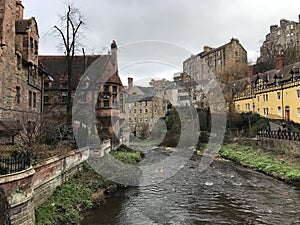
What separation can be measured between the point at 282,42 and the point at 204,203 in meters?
66.5

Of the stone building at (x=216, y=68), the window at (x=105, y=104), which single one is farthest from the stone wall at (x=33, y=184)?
the stone building at (x=216, y=68)

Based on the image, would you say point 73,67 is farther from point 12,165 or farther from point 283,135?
point 12,165

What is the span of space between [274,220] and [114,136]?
71.3 ft

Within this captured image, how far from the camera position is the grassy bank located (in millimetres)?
22047

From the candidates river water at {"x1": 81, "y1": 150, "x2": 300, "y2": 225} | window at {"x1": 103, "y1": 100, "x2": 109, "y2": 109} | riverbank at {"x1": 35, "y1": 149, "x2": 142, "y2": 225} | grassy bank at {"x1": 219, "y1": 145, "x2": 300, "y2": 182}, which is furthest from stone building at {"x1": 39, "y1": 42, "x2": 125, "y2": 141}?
grassy bank at {"x1": 219, "y1": 145, "x2": 300, "y2": 182}

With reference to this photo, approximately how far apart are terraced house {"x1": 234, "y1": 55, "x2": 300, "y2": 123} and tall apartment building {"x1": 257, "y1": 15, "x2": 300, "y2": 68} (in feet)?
46.2

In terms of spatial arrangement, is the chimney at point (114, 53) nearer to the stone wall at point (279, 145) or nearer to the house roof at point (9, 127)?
the house roof at point (9, 127)

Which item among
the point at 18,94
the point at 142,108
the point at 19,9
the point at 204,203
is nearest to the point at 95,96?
the point at 19,9

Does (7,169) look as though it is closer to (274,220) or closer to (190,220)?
(190,220)

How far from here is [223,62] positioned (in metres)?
65.4

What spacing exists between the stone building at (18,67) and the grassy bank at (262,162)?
776 inches

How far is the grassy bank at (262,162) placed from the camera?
22.0 m

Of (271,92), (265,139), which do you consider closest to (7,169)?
(265,139)

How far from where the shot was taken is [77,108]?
30078 mm
